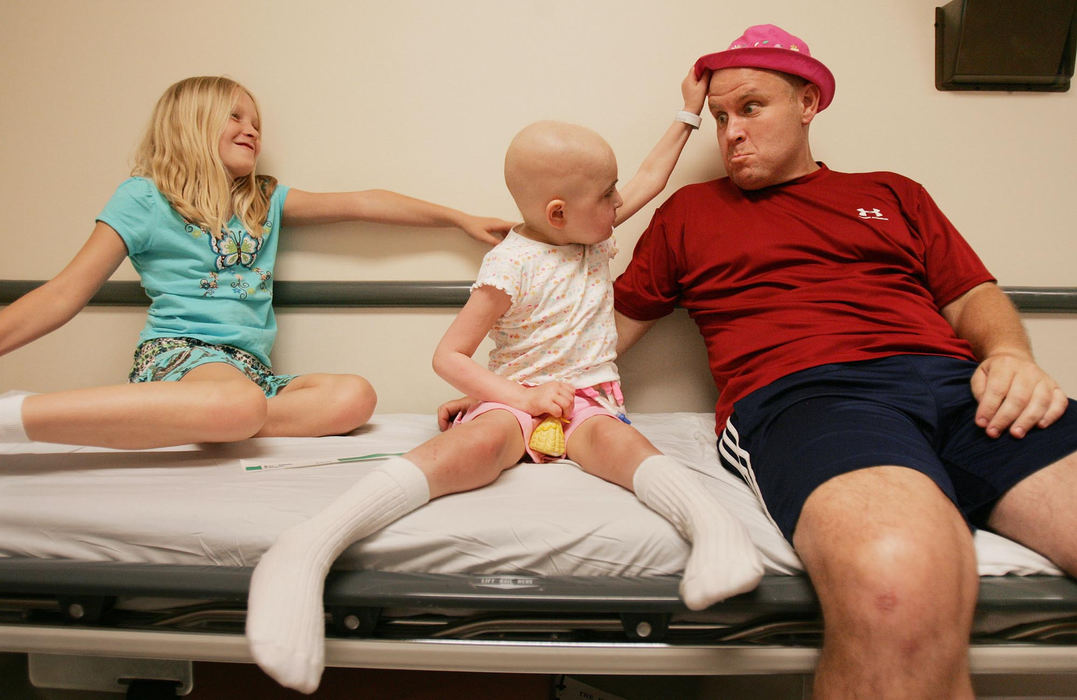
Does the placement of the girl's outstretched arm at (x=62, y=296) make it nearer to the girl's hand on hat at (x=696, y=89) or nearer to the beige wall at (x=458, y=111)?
the beige wall at (x=458, y=111)

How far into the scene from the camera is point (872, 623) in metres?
0.73

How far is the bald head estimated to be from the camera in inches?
46.0

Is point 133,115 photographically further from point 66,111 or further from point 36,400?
point 36,400

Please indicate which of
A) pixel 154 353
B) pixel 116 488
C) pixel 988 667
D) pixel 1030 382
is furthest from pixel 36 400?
pixel 1030 382

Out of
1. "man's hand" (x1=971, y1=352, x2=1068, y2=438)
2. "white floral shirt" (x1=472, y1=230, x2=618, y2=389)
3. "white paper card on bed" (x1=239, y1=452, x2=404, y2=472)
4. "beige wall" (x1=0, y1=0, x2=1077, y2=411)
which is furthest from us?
"beige wall" (x1=0, y1=0, x2=1077, y2=411)

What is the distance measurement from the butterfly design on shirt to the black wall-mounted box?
5.52ft

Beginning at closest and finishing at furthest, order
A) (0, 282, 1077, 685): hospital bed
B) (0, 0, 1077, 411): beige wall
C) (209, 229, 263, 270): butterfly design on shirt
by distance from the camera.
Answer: (0, 282, 1077, 685): hospital bed
(209, 229, 263, 270): butterfly design on shirt
(0, 0, 1077, 411): beige wall

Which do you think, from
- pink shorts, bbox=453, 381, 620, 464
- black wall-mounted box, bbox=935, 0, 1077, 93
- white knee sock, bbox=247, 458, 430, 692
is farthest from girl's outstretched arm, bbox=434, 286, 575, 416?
black wall-mounted box, bbox=935, 0, 1077, 93

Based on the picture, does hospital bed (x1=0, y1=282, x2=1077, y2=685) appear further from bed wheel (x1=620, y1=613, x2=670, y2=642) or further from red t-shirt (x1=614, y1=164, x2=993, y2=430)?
red t-shirt (x1=614, y1=164, x2=993, y2=430)

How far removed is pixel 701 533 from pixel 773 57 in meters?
0.98

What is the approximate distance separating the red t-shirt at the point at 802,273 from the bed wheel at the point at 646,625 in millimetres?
496

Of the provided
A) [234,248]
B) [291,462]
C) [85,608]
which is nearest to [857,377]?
[291,462]

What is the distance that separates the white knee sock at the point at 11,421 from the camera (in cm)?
99

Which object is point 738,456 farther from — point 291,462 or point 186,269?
point 186,269
